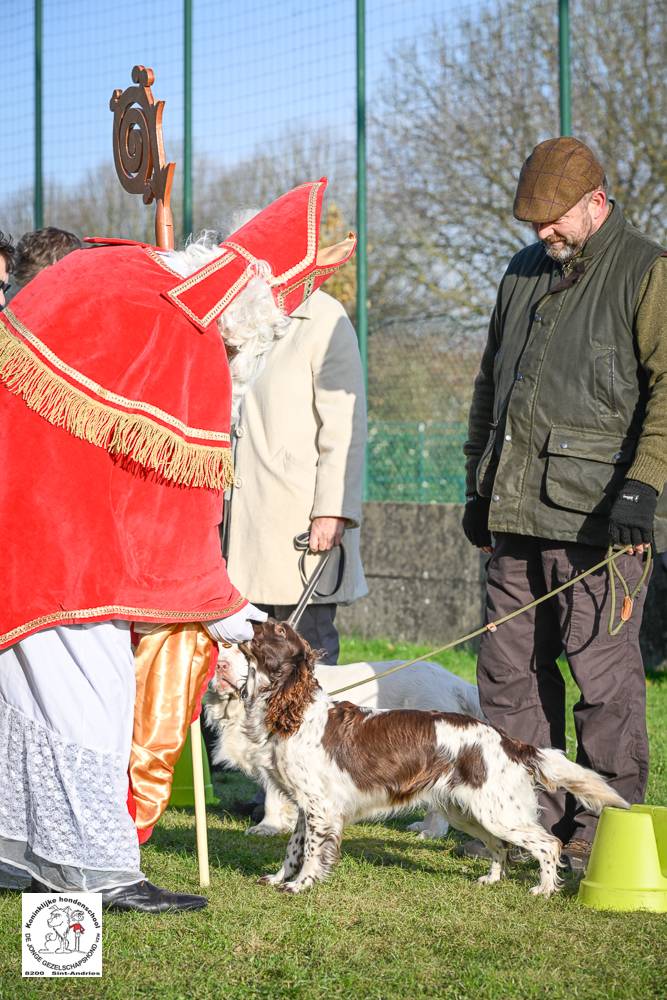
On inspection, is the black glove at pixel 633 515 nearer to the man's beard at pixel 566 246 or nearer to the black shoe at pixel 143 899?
the man's beard at pixel 566 246

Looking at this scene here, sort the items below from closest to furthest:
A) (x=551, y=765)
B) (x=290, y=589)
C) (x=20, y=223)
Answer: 1. (x=551, y=765)
2. (x=290, y=589)
3. (x=20, y=223)

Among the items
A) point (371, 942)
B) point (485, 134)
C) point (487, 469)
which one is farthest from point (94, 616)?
point (485, 134)

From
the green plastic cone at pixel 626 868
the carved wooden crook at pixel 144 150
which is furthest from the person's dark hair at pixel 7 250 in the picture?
the green plastic cone at pixel 626 868

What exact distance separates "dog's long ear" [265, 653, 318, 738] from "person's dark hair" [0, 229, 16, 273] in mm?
2543

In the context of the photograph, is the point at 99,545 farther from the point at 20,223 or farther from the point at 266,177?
the point at 20,223

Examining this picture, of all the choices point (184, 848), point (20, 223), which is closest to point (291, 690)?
point (184, 848)

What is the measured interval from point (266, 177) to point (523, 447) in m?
6.04

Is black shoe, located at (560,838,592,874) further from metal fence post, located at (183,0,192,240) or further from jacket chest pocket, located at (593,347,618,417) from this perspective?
metal fence post, located at (183,0,192,240)

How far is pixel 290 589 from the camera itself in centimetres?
557

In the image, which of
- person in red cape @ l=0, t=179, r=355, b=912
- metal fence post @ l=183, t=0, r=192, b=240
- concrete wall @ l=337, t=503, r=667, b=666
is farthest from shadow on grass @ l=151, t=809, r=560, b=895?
metal fence post @ l=183, t=0, r=192, b=240

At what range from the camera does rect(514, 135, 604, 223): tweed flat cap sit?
4359 millimetres

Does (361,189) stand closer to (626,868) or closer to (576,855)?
(576,855)

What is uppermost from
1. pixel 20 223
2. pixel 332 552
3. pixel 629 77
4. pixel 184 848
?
pixel 629 77

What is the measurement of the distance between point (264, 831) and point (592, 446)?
217cm
